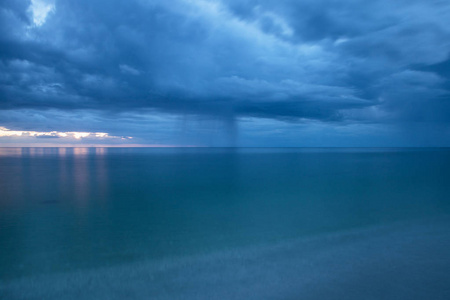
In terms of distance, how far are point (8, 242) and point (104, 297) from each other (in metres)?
7.08

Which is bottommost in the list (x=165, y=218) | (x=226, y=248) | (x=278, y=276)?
(x=165, y=218)

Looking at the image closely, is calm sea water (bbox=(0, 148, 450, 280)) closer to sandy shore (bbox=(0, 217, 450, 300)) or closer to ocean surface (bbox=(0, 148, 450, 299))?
ocean surface (bbox=(0, 148, 450, 299))

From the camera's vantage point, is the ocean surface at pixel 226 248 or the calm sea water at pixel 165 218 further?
the calm sea water at pixel 165 218

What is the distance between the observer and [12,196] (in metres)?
21.6

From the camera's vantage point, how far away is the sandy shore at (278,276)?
6.68m

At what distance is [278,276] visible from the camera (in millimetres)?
7516

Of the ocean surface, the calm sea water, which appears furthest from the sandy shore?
the calm sea water

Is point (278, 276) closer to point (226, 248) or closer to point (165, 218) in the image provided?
point (226, 248)

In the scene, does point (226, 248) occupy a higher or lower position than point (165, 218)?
higher

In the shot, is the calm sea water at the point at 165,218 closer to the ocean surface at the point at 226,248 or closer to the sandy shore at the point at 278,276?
the ocean surface at the point at 226,248

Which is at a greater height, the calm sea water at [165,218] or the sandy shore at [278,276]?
the sandy shore at [278,276]

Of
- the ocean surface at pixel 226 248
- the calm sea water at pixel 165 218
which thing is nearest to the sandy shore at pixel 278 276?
the ocean surface at pixel 226 248

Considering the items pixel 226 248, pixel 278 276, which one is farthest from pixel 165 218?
pixel 278 276

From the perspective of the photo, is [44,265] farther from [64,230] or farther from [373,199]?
[373,199]
